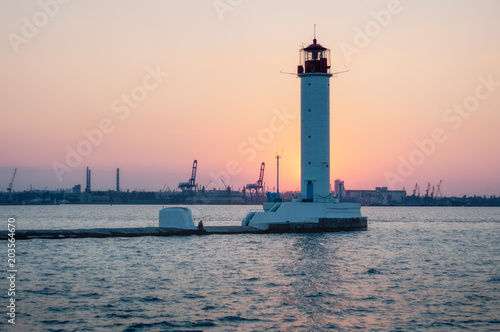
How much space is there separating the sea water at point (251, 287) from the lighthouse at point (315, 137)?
9077mm

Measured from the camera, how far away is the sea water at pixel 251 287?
67.2ft

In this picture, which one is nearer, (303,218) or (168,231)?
(168,231)

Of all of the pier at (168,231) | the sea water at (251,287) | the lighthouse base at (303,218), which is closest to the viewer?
the sea water at (251,287)

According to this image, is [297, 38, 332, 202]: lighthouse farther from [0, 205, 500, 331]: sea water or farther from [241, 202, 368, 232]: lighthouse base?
[0, 205, 500, 331]: sea water

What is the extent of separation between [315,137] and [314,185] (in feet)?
14.2

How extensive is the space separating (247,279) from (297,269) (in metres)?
4.21

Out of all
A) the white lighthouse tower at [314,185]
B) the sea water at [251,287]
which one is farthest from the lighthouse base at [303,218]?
the sea water at [251,287]

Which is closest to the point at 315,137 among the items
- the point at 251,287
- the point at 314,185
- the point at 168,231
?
the point at 314,185

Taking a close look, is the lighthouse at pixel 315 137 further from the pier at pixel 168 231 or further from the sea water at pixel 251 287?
the sea water at pixel 251 287

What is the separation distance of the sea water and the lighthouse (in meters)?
9.08

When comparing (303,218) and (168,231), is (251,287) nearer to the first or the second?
(168,231)

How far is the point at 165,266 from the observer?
3391 cm

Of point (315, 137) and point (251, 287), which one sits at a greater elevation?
point (315, 137)

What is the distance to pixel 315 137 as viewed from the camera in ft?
178
